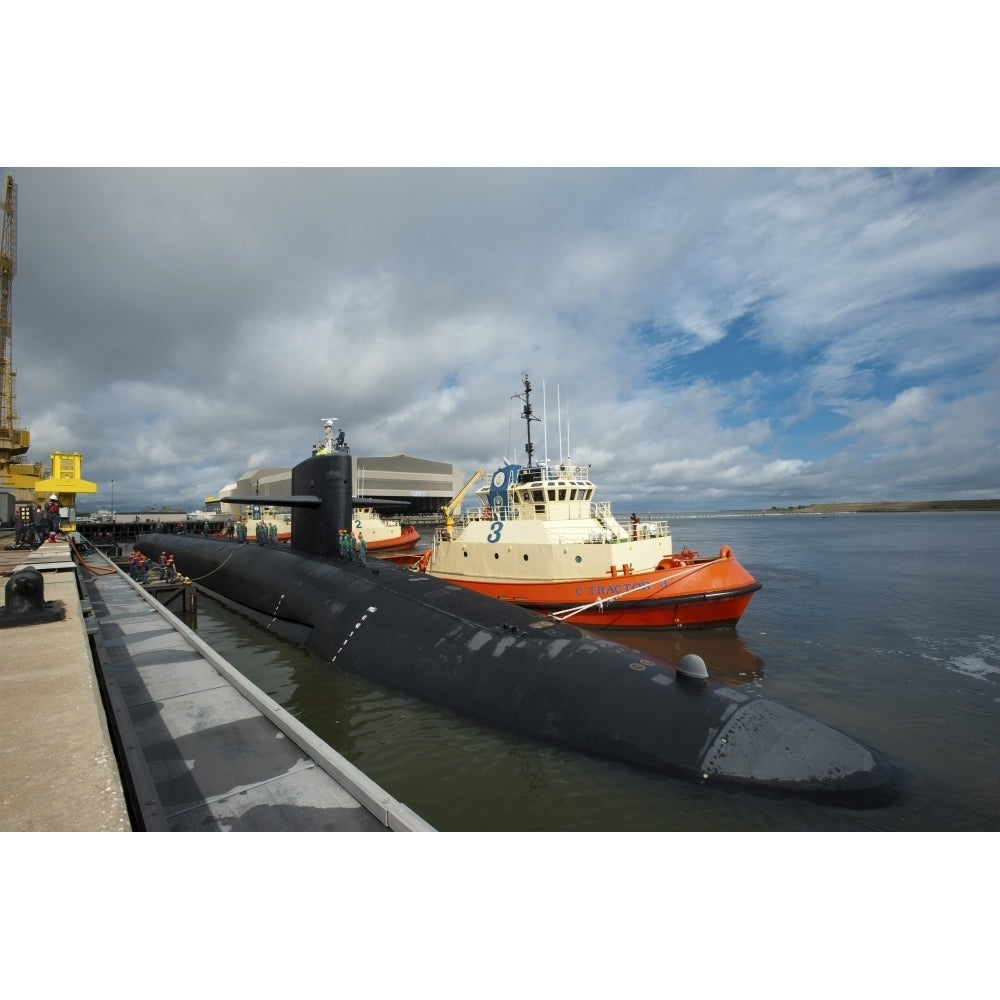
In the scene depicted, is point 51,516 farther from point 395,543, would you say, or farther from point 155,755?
point 155,755

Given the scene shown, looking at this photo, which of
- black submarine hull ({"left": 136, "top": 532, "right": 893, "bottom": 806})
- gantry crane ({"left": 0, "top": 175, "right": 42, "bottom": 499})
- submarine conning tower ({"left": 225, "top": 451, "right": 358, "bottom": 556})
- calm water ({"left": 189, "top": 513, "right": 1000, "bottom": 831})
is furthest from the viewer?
gantry crane ({"left": 0, "top": 175, "right": 42, "bottom": 499})

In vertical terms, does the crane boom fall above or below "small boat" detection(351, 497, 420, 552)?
above

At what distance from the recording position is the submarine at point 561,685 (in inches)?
198

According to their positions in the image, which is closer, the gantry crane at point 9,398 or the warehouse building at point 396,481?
the gantry crane at point 9,398

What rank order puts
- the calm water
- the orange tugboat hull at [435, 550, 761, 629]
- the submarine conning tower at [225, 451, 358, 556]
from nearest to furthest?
the calm water → the submarine conning tower at [225, 451, 358, 556] → the orange tugboat hull at [435, 550, 761, 629]

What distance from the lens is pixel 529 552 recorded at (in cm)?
1440

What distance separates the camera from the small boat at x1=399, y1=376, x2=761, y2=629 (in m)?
12.6

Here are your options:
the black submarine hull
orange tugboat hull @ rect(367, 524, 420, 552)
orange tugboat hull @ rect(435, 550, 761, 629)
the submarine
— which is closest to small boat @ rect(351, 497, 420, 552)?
orange tugboat hull @ rect(367, 524, 420, 552)

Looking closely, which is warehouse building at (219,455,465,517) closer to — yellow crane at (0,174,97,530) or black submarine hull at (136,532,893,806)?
yellow crane at (0,174,97,530)

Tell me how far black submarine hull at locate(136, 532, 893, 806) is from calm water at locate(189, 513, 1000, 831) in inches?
7.5

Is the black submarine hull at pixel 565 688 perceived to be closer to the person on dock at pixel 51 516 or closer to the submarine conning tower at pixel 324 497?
the submarine conning tower at pixel 324 497

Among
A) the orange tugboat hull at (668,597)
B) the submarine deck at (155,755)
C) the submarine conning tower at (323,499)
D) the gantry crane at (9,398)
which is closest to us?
the submarine deck at (155,755)

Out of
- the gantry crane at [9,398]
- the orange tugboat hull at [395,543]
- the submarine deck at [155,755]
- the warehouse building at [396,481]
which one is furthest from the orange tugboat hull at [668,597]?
the warehouse building at [396,481]

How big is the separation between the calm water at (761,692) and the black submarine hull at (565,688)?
190 mm
